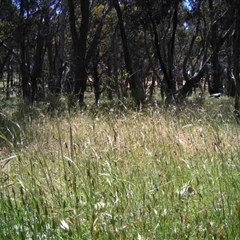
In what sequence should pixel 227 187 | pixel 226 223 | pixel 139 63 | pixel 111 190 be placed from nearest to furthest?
pixel 226 223 → pixel 111 190 → pixel 227 187 → pixel 139 63

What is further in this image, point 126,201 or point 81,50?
point 81,50

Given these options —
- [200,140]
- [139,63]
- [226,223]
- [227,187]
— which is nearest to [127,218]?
[226,223]

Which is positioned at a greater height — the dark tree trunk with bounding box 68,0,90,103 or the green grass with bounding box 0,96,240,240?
the dark tree trunk with bounding box 68,0,90,103

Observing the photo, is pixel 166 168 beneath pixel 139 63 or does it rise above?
beneath

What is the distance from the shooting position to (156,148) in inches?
145

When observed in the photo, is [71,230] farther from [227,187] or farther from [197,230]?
[227,187]

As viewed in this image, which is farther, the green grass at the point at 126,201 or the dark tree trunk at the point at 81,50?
the dark tree trunk at the point at 81,50

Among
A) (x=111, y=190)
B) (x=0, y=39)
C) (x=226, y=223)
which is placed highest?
(x=0, y=39)

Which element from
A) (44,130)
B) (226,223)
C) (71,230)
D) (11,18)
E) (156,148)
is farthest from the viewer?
(11,18)

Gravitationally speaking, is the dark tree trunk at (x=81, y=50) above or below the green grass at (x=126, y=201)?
above

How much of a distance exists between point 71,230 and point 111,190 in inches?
19.2

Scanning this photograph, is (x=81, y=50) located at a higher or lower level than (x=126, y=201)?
higher

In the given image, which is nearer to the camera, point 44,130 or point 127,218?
point 127,218

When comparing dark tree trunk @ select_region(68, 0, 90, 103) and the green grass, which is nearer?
the green grass
